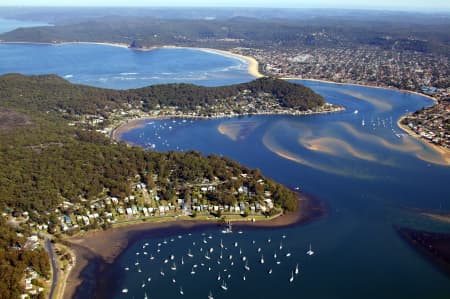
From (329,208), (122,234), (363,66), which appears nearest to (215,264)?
(122,234)

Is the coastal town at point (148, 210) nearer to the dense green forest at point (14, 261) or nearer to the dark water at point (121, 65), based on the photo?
the dense green forest at point (14, 261)

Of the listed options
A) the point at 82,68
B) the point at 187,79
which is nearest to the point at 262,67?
the point at 187,79

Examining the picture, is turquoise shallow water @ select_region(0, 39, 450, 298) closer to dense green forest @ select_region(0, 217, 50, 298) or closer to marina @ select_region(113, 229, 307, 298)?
marina @ select_region(113, 229, 307, 298)

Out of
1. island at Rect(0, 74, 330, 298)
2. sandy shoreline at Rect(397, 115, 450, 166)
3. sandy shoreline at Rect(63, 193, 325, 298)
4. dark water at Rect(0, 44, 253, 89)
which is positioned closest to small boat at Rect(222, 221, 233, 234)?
sandy shoreline at Rect(63, 193, 325, 298)

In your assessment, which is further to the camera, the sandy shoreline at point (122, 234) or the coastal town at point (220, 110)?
the coastal town at point (220, 110)

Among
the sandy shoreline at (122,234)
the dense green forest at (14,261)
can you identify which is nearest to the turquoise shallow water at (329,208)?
the sandy shoreline at (122,234)

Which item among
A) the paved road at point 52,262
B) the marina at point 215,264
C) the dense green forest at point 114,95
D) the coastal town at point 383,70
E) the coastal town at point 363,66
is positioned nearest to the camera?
the paved road at point 52,262
